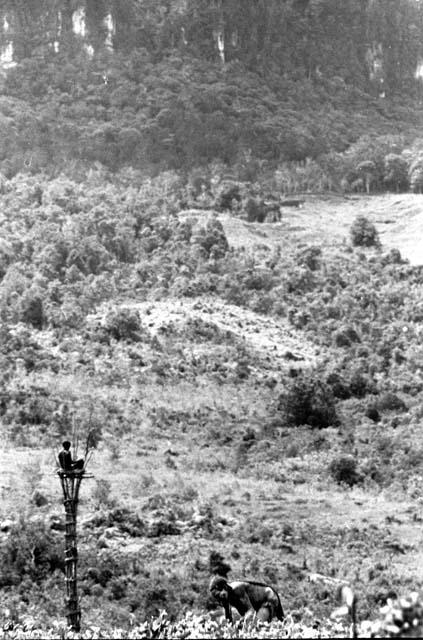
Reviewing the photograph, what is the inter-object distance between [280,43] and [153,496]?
407 feet

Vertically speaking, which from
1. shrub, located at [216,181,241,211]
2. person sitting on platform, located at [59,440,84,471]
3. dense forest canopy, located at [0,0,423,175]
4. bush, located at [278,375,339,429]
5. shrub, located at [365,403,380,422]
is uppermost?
dense forest canopy, located at [0,0,423,175]

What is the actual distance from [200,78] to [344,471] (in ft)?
342

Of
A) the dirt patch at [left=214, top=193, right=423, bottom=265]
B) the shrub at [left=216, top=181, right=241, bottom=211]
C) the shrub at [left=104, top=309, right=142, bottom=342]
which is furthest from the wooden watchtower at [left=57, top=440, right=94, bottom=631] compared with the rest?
the shrub at [left=216, top=181, right=241, bottom=211]

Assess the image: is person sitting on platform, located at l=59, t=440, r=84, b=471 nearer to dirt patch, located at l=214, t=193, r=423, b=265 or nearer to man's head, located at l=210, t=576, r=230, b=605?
man's head, located at l=210, t=576, r=230, b=605

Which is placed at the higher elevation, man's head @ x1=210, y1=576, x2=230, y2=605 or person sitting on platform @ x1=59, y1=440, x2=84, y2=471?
person sitting on platform @ x1=59, y1=440, x2=84, y2=471

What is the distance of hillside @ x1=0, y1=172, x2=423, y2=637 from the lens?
39.7 m

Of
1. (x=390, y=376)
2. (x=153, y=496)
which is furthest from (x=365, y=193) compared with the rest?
(x=153, y=496)

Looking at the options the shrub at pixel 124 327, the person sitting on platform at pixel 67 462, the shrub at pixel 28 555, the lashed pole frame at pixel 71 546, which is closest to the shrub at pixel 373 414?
the shrub at pixel 124 327

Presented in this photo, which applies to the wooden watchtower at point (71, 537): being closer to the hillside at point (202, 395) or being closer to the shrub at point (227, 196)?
the hillside at point (202, 395)

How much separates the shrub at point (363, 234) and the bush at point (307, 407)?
134 feet

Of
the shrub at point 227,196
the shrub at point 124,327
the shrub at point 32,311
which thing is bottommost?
the shrub at point 124,327

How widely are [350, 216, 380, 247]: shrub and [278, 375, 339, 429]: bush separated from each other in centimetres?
4073

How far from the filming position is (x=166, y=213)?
10744cm

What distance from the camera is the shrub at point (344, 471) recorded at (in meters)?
53.8
